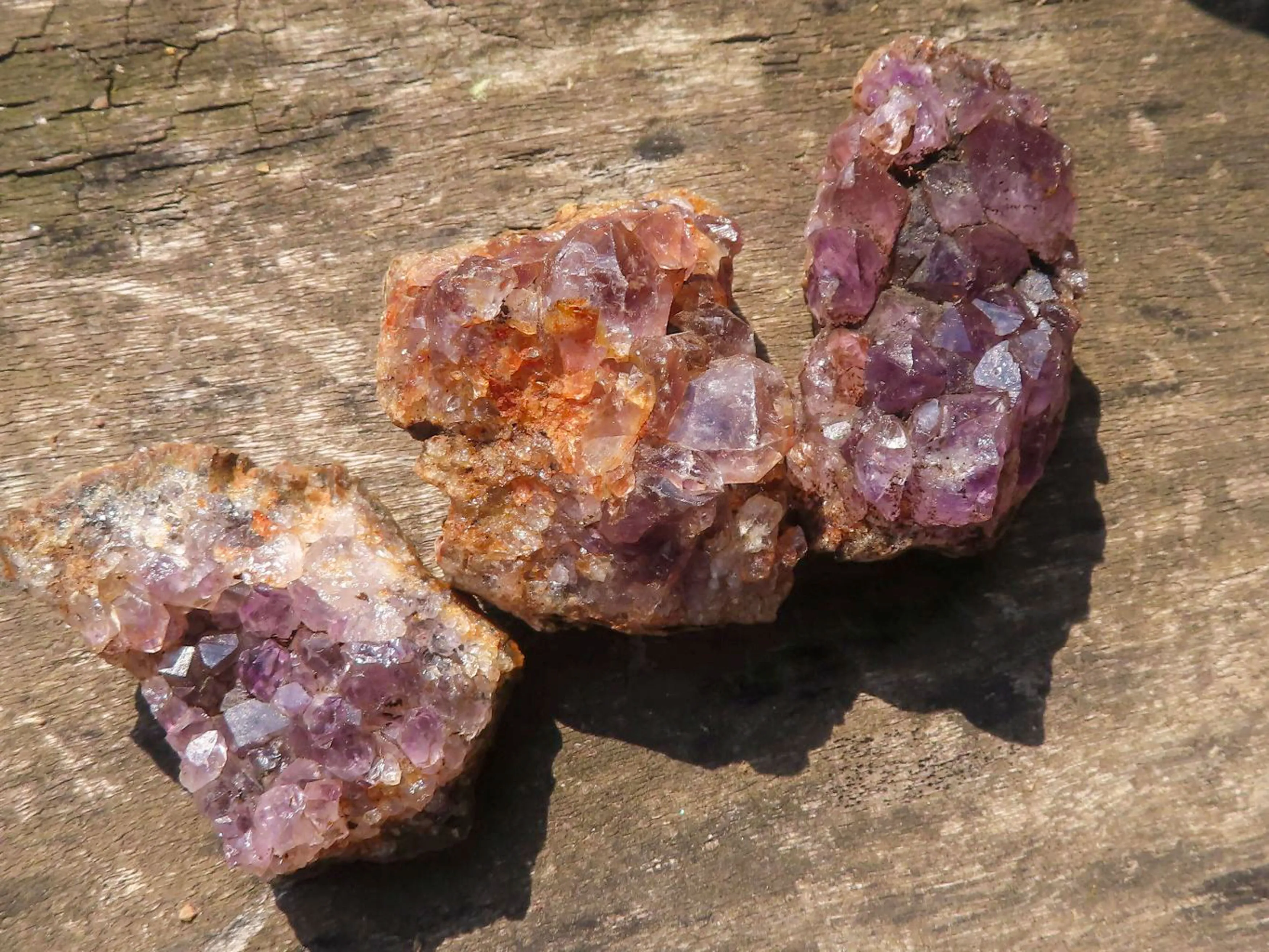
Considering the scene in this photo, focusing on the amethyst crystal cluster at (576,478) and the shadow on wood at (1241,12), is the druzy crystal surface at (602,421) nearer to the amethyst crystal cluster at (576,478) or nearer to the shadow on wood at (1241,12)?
the amethyst crystal cluster at (576,478)

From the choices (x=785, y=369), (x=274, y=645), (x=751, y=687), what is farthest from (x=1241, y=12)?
(x=274, y=645)

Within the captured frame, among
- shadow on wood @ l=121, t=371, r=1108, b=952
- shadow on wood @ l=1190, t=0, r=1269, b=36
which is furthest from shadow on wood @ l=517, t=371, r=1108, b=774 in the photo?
shadow on wood @ l=1190, t=0, r=1269, b=36

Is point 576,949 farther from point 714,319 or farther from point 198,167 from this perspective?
point 198,167

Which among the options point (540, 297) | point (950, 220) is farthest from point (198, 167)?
point (950, 220)

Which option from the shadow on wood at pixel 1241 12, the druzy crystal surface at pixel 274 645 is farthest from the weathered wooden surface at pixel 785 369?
the druzy crystal surface at pixel 274 645

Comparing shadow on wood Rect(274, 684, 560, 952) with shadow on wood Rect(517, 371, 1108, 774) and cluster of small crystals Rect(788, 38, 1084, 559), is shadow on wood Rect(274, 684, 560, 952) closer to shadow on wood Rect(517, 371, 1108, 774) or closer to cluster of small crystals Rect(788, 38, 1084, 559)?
shadow on wood Rect(517, 371, 1108, 774)

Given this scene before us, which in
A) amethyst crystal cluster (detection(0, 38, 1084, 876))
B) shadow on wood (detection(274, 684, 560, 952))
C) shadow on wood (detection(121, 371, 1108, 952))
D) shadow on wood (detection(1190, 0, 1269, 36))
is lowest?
shadow on wood (detection(274, 684, 560, 952))
